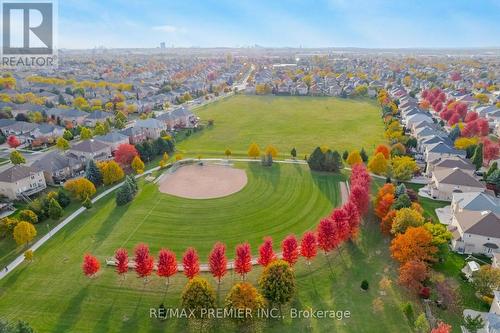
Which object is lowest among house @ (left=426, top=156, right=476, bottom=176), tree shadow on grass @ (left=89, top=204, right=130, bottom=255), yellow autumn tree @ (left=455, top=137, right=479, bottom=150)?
tree shadow on grass @ (left=89, top=204, right=130, bottom=255)

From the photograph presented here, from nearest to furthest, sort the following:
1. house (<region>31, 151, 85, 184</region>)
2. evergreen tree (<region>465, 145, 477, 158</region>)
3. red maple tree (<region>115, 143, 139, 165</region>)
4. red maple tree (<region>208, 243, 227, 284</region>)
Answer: red maple tree (<region>208, 243, 227, 284</region>) → house (<region>31, 151, 85, 184</region>) → red maple tree (<region>115, 143, 139, 165</region>) → evergreen tree (<region>465, 145, 477, 158</region>)

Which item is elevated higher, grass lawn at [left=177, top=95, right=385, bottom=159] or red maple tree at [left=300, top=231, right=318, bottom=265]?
grass lawn at [left=177, top=95, right=385, bottom=159]

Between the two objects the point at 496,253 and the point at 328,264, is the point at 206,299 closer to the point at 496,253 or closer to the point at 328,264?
the point at 328,264

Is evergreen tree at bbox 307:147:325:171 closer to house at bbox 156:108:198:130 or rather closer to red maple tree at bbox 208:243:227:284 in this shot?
red maple tree at bbox 208:243:227:284

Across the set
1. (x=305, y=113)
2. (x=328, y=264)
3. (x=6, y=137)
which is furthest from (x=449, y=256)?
(x=6, y=137)

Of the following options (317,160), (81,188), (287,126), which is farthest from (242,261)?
(287,126)

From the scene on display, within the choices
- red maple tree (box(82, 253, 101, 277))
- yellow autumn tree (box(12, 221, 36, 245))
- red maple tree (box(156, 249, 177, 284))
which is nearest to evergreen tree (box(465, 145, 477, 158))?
red maple tree (box(156, 249, 177, 284))

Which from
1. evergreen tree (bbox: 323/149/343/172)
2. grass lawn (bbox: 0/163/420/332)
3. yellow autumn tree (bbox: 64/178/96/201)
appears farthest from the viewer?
evergreen tree (bbox: 323/149/343/172)

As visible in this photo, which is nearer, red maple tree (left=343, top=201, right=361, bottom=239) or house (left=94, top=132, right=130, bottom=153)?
red maple tree (left=343, top=201, right=361, bottom=239)

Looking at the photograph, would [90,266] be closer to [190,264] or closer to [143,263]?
[143,263]
